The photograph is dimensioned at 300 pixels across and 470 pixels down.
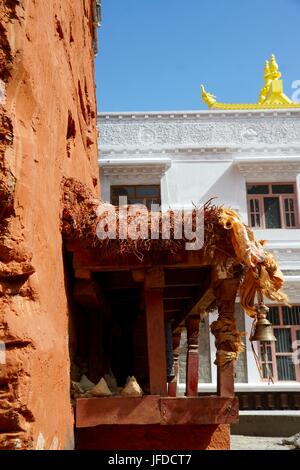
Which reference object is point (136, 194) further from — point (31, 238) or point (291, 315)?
point (31, 238)

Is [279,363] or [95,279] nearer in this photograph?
[95,279]

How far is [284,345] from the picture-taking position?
621 inches

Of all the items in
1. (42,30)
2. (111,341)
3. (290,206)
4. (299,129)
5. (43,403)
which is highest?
(299,129)

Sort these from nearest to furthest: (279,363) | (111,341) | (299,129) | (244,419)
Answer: (111,341) → (244,419) → (279,363) → (299,129)

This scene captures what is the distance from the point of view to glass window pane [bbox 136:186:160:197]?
16.5 meters

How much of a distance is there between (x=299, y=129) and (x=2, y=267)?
15221 millimetres

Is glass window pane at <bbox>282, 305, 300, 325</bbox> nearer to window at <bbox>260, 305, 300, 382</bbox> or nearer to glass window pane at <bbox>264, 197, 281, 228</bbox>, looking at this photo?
window at <bbox>260, 305, 300, 382</bbox>

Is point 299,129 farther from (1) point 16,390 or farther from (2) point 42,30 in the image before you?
(1) point 16,390

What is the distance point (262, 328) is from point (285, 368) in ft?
37.5

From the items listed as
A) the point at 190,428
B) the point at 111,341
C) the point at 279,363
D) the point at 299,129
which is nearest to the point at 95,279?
the point at 190,428

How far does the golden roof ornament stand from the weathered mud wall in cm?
1394

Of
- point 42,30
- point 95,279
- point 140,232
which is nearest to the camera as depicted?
point 42,30

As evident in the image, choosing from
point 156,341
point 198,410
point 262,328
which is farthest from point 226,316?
point 198,410

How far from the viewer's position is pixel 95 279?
17.6 ft
